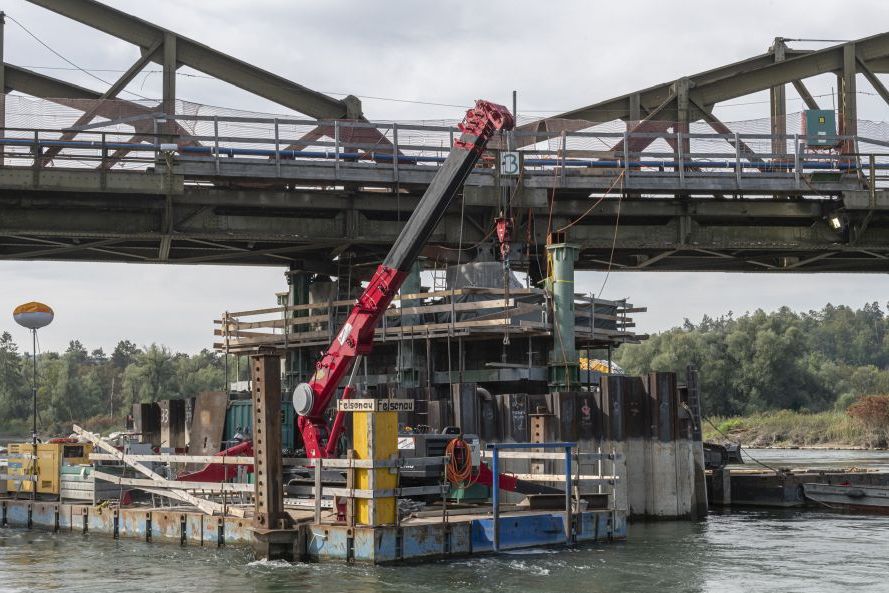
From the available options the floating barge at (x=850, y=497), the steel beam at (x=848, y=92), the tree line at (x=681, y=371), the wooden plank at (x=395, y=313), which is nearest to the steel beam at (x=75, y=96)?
the wooden plank at (x=395, y=313)

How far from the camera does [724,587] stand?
2027 cm

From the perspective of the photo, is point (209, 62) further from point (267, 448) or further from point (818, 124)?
point (267, 448)

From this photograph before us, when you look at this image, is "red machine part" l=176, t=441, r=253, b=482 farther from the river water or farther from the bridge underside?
the bridge underside

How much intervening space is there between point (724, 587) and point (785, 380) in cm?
11132

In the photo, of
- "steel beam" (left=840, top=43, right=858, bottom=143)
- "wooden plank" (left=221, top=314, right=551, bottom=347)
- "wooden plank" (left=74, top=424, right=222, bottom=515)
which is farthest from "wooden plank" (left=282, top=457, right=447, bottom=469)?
"steel beam" (left=840, top=43, right=858, bottom=143)

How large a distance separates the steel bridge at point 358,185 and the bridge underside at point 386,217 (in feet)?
0.17

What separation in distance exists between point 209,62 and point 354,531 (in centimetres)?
2171

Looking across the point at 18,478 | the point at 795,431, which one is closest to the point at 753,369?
the point at 795,431

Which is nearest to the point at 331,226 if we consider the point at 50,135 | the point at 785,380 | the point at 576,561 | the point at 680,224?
the point at 50,135

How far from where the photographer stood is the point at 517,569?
2138cm

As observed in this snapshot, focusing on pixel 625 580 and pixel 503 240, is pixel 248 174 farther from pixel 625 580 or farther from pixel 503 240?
pixel 625 580

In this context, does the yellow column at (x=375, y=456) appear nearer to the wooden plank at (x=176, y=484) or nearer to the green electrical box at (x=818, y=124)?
the wooden plank at (x=176, y=484)

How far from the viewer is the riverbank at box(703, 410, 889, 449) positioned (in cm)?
9106

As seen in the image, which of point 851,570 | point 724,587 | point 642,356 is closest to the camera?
point 724,587
